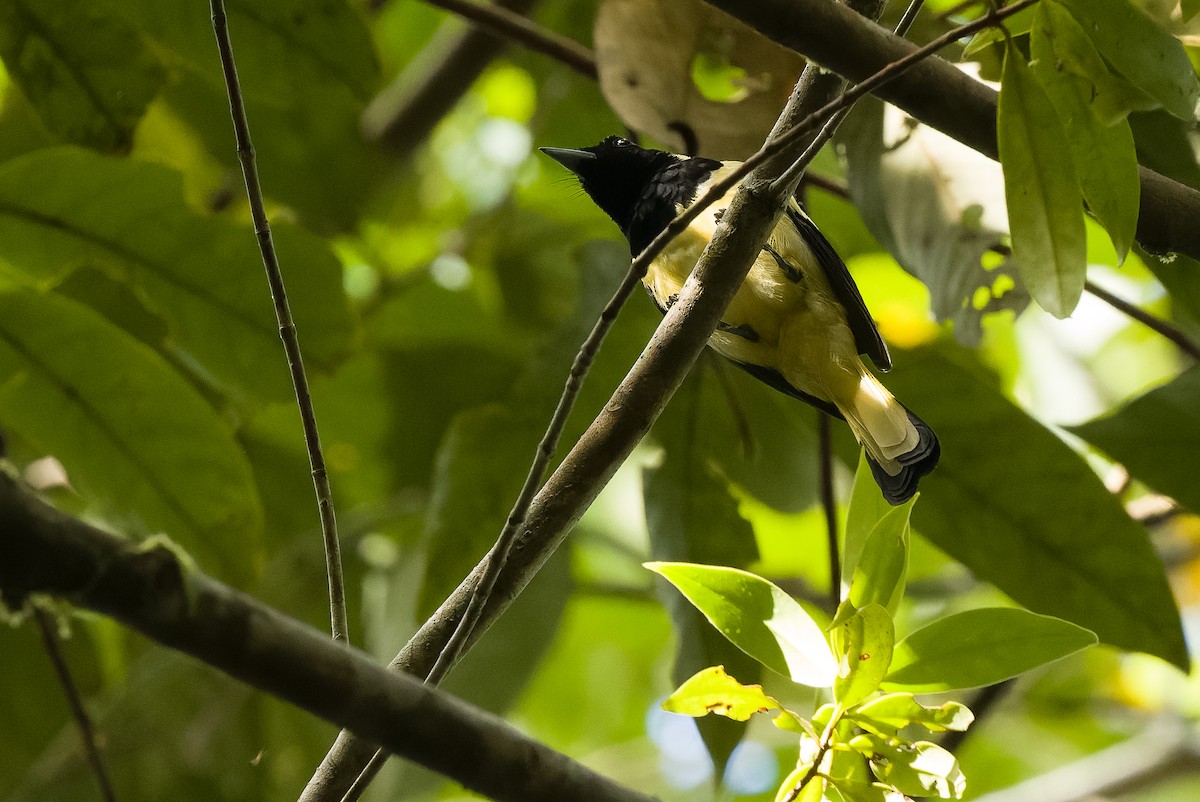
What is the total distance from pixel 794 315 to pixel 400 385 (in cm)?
97

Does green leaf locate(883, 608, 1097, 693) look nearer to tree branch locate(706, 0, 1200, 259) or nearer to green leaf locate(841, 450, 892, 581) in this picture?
green leaf locate(841, 450, 892, 581)

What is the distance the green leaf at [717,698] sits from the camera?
1293 millimetres

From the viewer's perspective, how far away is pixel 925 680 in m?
1.31

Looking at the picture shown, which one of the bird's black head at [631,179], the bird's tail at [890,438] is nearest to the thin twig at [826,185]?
the bird's black head at [631,179]

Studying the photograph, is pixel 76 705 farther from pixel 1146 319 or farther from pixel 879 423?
pixel 1146 319

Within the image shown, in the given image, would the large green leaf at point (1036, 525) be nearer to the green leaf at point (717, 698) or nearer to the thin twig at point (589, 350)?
the green leaf at point (717, 698)

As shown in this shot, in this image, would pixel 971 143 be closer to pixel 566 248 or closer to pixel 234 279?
pixel 234 279

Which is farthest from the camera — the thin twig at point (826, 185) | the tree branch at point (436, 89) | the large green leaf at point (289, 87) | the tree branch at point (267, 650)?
the tree branch at point (436, 89)

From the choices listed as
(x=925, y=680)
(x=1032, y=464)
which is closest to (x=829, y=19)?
(x=925, y=680)

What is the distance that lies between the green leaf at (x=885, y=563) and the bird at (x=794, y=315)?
1.74ft

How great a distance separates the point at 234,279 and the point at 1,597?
1276 millimetres

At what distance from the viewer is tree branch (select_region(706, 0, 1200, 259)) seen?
4.23ft

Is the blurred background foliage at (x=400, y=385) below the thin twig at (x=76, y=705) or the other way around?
the other way around

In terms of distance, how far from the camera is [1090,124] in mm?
1309
